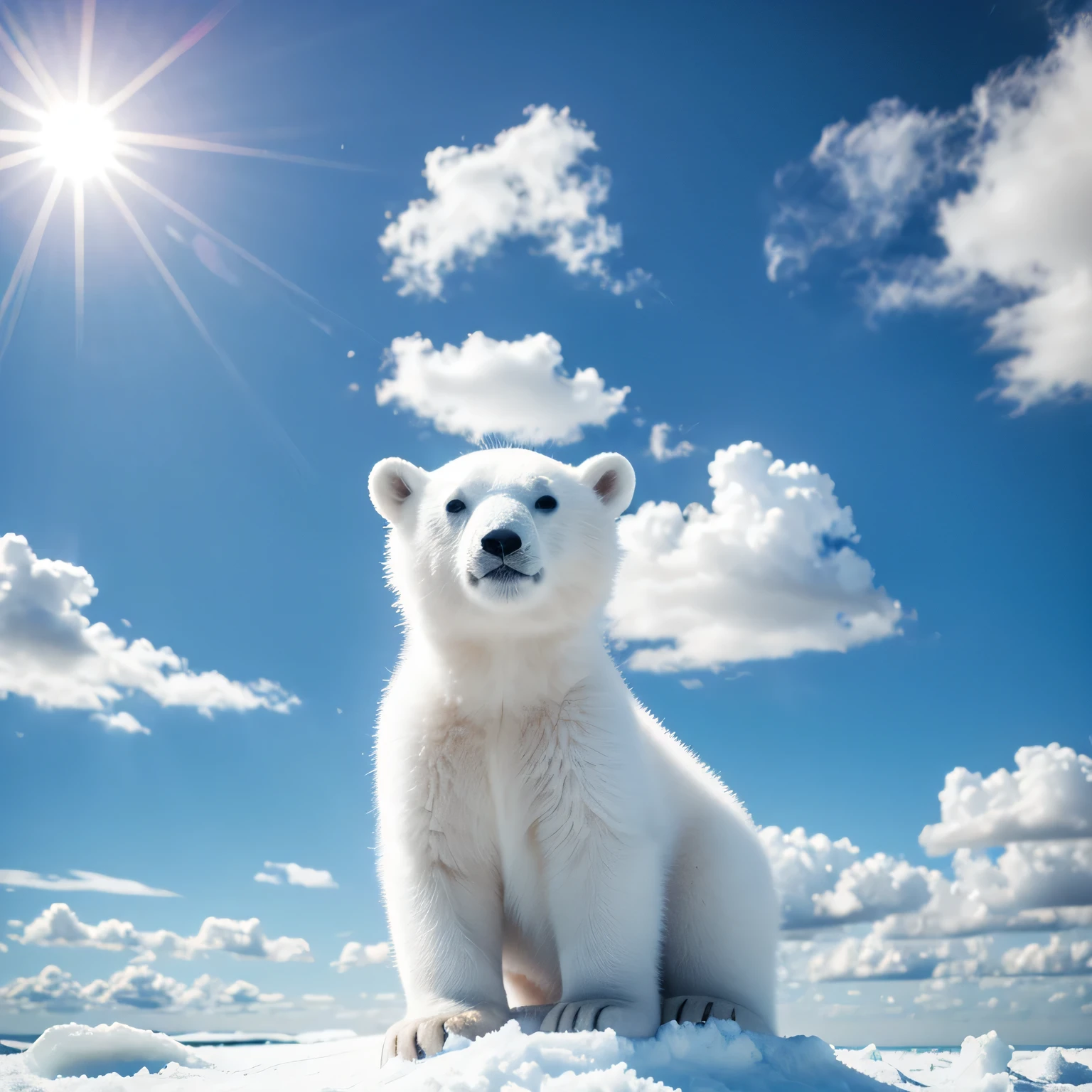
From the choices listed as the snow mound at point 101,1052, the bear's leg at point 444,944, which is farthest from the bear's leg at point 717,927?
the snow mound at point 101,1052

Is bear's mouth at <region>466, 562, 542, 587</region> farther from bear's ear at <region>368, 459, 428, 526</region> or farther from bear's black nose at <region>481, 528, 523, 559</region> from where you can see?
bear's ear at <region>368, 459, 428, 526</region>

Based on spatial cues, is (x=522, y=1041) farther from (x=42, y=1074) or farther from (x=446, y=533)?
(x=42, y=1074)

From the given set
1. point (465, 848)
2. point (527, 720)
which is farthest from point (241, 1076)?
point (527, 720)

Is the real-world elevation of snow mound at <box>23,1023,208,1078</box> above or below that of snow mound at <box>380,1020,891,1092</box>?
above

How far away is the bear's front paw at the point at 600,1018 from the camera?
4750mm

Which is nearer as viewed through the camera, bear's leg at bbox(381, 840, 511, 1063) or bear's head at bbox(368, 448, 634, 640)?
bear's leg at bbox(381, 840, 511, 1063)

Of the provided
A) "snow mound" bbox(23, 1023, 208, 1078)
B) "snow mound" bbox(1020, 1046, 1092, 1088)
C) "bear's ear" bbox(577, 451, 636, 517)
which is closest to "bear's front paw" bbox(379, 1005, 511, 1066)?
"snow mound" bbox(23, 1023, 208, 1078)

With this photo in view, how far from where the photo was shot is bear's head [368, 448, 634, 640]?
5.25 m

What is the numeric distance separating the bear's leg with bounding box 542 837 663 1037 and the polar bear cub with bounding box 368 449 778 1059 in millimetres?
11

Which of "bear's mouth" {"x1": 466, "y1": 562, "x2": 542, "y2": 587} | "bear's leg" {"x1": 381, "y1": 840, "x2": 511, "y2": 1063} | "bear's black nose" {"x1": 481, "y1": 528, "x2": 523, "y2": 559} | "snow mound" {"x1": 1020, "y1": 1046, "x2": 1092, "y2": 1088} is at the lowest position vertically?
"snow mound" {"x1": 1020, "y1": 1046, "x2": 1092, "y2": 1088}

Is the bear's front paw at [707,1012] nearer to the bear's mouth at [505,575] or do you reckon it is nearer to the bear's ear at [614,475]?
the bear's mouth at [505,575]

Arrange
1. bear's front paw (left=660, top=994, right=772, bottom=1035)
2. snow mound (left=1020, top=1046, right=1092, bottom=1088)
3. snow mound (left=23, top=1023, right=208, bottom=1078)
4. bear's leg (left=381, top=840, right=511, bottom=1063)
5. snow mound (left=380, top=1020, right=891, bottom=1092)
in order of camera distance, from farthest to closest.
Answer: snow mound (left=23, top=1023, right=208, bottom=1078) < snow mound (left=1020, top=1046, right=1092, bottom=1088) < bear's front paw (left=660, top=994, right=772, bottom=1035) < bear's leg (left=381, top=840, right=511, bottom=1063) < snow mound (left=380, top=1020, right=891, bottom=1092)

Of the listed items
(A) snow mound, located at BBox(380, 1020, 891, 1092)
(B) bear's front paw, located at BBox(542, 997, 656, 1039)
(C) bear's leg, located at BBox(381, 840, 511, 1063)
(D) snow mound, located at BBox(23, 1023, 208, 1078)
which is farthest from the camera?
(D) snow mound, located at BBox(23, 1023, 208, 1078)

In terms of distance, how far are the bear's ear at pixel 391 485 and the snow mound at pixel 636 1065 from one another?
3.27 m
